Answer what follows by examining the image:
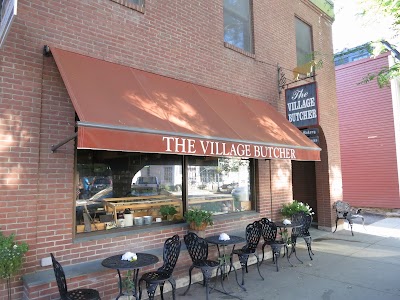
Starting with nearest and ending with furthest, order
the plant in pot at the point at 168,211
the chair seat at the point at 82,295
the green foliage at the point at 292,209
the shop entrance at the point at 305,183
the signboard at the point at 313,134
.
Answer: the chair seat at the point at 82,295, the plant in pot at the point at 168,211, the green foliage at the point at 292,209, the signboard at the point at 313,134, the shop entrance at the point at 305,183

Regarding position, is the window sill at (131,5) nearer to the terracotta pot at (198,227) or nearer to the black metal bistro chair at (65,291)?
the terracotta pot at (198,227)

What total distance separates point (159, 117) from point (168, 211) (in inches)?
90.4

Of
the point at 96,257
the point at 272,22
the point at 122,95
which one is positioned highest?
the point at 272,22

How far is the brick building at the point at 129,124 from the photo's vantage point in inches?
167

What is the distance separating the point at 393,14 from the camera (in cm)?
711

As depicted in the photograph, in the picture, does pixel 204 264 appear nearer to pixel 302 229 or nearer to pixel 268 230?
pixel 268 230

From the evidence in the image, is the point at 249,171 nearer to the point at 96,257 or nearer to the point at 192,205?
the point at 192,205

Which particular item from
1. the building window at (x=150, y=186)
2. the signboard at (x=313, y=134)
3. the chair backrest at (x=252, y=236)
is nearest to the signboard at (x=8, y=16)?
the building window at (x=150, y=186)

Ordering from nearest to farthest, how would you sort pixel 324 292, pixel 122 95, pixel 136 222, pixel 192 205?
pixel 122 95 → pixel 324 292 → pixel 136 222 → pixel 192 205

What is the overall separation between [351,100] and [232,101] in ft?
37.7

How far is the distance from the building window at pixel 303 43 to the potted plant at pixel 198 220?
6657 mm

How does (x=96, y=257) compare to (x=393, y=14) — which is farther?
(x=393, y=14)

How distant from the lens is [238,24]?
823cm

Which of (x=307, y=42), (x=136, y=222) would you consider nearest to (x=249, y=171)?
(x=136, y=222)
